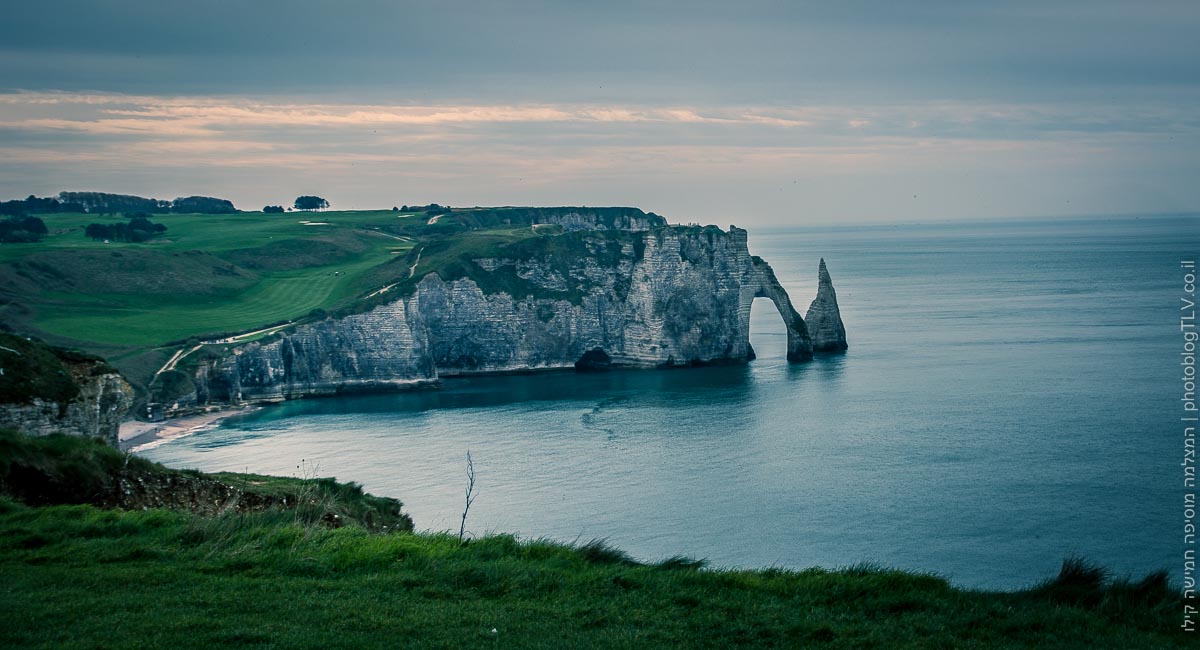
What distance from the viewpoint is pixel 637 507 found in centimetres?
4181

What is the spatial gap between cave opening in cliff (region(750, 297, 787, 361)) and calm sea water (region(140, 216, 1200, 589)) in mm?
755

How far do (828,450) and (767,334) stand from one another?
51141 millimetres

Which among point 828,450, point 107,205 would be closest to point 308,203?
point 107,205

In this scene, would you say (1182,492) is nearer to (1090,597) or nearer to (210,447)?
(1090,597)

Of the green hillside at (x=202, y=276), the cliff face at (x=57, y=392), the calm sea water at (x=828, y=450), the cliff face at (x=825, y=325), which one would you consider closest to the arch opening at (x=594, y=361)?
the calm sea water at (x=828, y=450)

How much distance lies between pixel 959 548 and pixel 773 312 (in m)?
92.6

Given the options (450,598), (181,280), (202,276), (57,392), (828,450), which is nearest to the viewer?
(450,598)

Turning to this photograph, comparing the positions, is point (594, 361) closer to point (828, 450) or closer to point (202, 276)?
point (828, 450)

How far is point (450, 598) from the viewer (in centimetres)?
1391

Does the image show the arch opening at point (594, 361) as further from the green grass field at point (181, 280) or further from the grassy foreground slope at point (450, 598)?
the grassy foreground slope at point (450, 598)

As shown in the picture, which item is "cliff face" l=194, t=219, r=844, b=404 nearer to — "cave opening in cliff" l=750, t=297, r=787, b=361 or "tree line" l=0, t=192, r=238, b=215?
"cave opening in cliff" l=750, t=297, r=787, b=361

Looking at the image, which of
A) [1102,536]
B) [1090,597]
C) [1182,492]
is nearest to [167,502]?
[1090,597]

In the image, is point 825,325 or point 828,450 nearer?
point 828,450

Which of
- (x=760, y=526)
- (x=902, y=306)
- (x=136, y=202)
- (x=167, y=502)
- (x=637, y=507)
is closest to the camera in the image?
(x=167, y=502)
